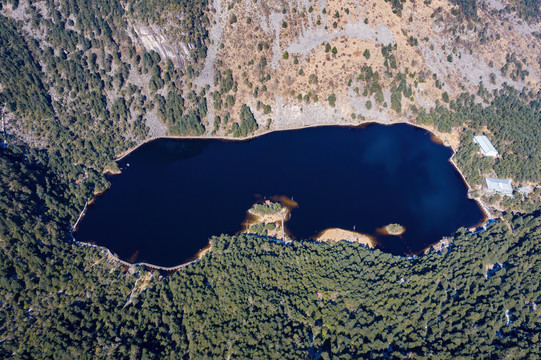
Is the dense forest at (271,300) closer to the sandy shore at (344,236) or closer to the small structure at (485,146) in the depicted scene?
the sandy shore at (344,236)

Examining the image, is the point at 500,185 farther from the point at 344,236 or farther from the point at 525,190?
the point at 344,236

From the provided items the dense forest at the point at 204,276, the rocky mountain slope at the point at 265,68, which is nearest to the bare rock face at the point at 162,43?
the rocky mountain slope at the point at 265,68

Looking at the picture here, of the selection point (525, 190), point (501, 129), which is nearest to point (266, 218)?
point (525, 190)

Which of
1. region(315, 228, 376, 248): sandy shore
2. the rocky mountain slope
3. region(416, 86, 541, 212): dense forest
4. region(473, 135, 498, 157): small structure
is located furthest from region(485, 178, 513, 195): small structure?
region(315, 228, 376, 248): sandy shore

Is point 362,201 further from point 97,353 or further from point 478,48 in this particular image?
point 478,48

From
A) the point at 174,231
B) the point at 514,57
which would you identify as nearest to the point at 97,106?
the point at 174,231

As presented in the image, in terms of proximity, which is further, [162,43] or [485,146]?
[162,43]
